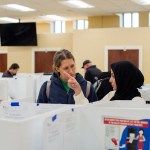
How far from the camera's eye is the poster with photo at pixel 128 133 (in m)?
1.22

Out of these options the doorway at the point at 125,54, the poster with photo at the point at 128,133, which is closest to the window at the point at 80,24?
the doorway at the point at 125,54

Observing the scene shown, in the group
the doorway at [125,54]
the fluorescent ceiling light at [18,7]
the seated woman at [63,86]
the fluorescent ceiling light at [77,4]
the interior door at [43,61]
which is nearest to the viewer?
the seated woman at [63,86]

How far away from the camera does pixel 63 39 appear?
12164 mm

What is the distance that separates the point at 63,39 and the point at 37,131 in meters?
11.1

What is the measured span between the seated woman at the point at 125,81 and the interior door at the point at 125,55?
8.35m

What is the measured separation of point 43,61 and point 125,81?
10.3 meters

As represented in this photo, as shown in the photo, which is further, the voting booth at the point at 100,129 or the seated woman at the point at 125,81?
the seated woman at the point at 125,81

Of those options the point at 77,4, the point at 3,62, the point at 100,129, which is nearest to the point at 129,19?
the point at 77,4

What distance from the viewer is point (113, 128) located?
49.8 inches

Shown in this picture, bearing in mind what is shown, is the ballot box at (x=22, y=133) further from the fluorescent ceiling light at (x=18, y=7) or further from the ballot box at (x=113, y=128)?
the fluorescent ceiling light at (x=18, y=7)

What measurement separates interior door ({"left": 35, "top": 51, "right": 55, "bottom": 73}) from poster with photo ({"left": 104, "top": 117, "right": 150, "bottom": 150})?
36.7 ft

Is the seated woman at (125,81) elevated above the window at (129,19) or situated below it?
below

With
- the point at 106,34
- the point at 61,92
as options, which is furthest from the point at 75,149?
the point at 106,34

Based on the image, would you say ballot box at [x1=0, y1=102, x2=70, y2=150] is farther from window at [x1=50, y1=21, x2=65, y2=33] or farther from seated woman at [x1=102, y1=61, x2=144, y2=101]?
window at [x1=50, y1=21, x2=65, y2=33]
